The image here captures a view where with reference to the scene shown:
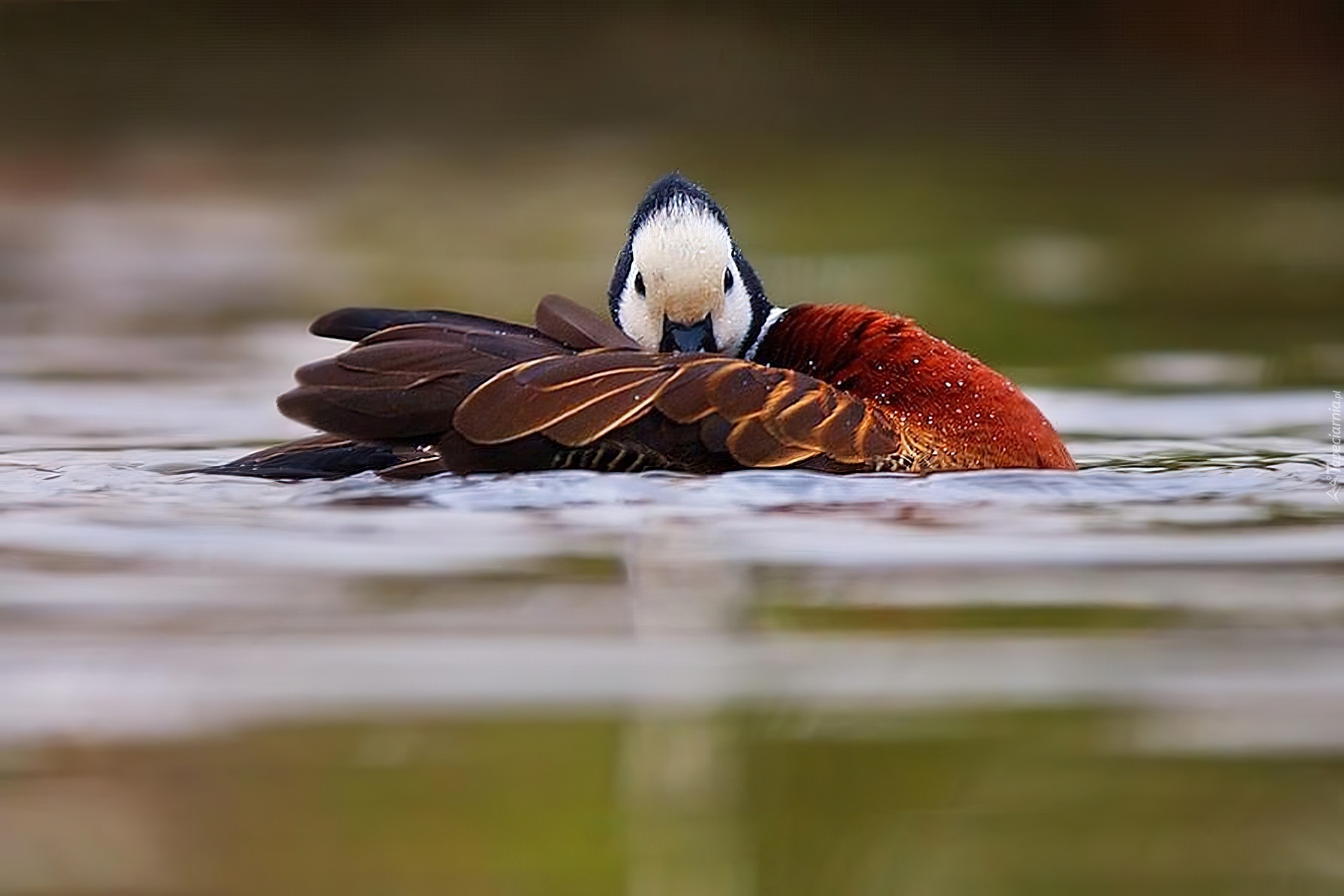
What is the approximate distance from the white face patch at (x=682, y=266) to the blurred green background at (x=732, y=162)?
2824 millimetres

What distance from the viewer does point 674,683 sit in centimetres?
435

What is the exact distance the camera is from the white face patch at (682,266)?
6.64 metres

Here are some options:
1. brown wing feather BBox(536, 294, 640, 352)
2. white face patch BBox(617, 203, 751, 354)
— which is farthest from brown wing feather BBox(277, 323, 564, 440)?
white face patch BBox(617, 203, 751, 354)

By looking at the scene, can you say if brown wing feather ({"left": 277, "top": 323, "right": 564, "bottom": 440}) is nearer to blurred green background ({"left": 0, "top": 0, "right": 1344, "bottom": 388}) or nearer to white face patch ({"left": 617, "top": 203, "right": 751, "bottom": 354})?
white face patch ({"left": 617, "top": 203, "right": 751, "bottom": 354})

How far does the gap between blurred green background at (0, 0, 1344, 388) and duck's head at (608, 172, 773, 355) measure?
9.20 feet

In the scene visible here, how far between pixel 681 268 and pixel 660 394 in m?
0.79

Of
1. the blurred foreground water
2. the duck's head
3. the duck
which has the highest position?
the duck's head

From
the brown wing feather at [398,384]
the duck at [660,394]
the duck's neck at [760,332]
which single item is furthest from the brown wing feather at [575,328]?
the duck's neck at [760,332]

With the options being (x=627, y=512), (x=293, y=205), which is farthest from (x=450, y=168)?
(x=627, y=512)

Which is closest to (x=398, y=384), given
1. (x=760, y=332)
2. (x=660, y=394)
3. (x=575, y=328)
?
(x=575, y=328)

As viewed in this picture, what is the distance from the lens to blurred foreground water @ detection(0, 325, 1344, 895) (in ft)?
11.6

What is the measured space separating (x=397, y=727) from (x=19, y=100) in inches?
615

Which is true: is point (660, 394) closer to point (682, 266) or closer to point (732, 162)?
point (682, 266)

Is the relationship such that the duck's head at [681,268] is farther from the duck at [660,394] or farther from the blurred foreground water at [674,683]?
the blurred foreground water at [674,683]
